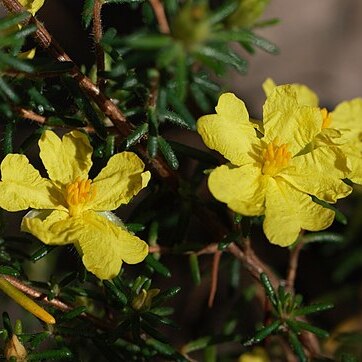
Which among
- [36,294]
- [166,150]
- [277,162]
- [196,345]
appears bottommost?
[196,345]

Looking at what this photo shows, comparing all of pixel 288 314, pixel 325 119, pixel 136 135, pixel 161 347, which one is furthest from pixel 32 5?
pixel 288 314

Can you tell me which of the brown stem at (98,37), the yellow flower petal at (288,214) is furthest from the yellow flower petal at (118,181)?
the yellow flower petal at (288,214)

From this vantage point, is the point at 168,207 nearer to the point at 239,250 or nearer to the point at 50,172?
the point at 239,250

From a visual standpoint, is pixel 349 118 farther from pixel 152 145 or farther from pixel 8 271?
pixel 8 271

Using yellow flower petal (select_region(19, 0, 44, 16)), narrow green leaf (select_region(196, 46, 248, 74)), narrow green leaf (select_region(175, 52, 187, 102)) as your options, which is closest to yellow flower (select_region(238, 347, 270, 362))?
narrow green leaf (select_region(196, 46, 248, 74))

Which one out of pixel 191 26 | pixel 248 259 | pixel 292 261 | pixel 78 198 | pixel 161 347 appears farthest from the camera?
pixel 292 261

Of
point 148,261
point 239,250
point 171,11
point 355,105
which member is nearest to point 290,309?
point 239,250
